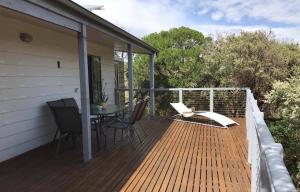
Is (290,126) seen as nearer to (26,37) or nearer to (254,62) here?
(254,62)

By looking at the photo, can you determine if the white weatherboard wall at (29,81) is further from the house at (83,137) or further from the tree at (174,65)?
the tree at (174,65)

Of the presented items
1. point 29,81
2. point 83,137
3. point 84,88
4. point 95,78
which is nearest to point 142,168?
point 83,137

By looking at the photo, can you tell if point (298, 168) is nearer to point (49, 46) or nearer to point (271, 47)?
point (271, 47)

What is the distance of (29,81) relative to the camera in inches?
223

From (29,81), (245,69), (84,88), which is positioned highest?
(245,69)

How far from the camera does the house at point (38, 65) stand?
439 cm

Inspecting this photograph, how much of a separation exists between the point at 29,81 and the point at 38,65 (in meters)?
0.46

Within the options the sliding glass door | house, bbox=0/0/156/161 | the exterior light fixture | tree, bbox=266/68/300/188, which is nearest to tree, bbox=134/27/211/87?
→ tree, bbox=266/68/300/188

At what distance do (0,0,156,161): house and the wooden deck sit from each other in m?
0.40

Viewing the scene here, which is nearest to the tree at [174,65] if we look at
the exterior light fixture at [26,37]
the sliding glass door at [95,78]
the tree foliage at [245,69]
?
the tree foliage at [245,69]

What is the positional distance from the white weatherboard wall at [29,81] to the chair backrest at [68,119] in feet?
2.16

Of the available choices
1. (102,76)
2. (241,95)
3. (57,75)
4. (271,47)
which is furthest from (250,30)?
(57,75)

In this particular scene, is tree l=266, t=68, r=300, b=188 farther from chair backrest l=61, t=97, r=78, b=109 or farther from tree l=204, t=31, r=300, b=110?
chair backrest l=61, t=97, r=78, b=109

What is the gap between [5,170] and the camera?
446 cm
